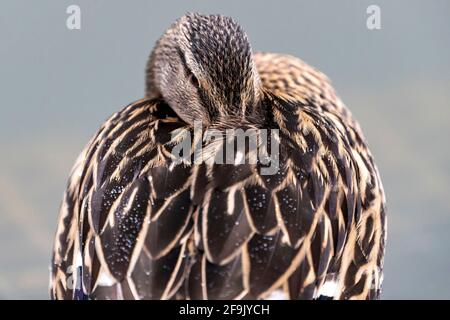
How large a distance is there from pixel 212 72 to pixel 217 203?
0.43m

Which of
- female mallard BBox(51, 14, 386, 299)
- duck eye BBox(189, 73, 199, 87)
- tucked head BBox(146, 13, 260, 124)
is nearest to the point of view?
female mallard BBox(51, 14, 386, 299)

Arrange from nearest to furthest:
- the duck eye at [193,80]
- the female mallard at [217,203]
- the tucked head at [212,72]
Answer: the female mallard at [217,203] < the tucked head at [212,72] < the duck eye at [193,80]

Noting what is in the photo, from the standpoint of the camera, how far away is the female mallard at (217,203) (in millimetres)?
1562

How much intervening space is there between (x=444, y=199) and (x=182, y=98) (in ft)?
4.42

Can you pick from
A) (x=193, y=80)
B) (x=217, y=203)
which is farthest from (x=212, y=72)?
(x=217, y=203)

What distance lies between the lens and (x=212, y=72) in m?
1.93

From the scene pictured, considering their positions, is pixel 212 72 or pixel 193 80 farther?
pixel 193 80

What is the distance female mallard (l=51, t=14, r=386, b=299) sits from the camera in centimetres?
156

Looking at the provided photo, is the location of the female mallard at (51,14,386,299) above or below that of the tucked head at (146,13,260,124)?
below

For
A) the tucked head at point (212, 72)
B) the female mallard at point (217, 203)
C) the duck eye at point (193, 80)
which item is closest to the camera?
the female mallard at point (217, 203)

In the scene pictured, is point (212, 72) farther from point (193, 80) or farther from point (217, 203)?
point (217, 203)

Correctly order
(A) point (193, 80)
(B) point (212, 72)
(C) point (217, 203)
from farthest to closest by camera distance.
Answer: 1. (A) point (193, 80)
2. (B) point (212, 72)
3. (C) point (217, 203)

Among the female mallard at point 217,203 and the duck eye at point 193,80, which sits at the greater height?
the duck eye at point 193,80

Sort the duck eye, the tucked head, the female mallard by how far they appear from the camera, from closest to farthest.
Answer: the female mallard, the tucked head, the duck eye
